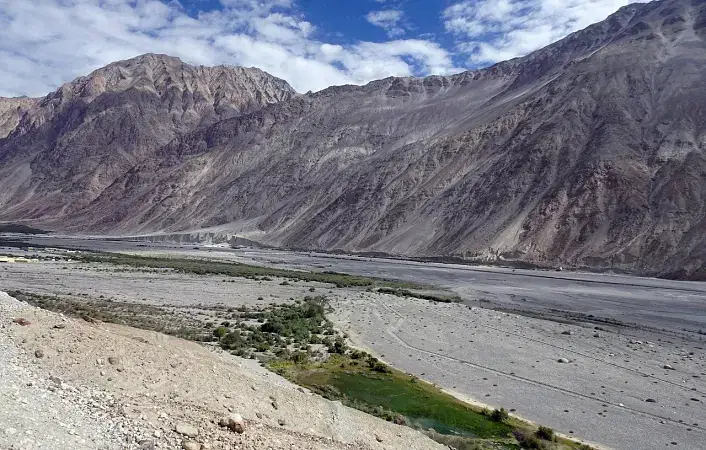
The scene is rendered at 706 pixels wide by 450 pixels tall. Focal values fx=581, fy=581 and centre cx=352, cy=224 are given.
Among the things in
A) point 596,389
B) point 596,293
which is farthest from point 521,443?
point 596,293

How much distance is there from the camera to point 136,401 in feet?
33.0

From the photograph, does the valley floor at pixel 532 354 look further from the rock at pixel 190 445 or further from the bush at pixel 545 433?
the rock at pixel 190 445

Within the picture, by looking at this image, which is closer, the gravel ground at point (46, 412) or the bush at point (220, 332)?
the gravel ground at point (46, 412)

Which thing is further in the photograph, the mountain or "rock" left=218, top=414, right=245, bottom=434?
the mountain

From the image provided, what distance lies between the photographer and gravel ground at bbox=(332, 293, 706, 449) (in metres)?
17.3

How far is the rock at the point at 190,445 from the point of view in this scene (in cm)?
851

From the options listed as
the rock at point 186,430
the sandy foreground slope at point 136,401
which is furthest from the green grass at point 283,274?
the rock at point 186,430

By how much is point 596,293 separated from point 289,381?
42.7m

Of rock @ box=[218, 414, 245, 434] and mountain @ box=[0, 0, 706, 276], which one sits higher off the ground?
mountain @ box=[0, 0, 706, 276]

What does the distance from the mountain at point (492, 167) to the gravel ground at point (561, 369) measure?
44.7m

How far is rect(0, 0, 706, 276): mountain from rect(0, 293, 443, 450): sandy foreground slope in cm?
6584

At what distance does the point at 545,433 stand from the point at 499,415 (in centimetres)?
172

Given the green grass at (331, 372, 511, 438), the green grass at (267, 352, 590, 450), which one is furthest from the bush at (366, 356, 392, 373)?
the green grass at (331, 372, 511, 438)

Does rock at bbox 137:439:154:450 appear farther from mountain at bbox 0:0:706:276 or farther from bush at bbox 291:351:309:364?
mountain at bbox 0:0:706:276
